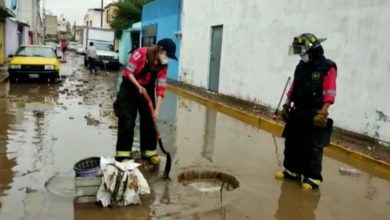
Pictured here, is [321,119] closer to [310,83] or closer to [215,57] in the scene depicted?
[310,83]

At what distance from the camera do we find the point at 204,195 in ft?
17.5

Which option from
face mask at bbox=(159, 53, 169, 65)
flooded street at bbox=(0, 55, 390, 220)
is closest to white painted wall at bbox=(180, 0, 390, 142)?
flooded street at bbox=(0, 55, 390, 220)

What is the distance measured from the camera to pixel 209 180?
6.29 meters

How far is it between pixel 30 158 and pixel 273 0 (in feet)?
27.5

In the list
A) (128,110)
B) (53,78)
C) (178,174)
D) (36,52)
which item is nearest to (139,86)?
(128,110)

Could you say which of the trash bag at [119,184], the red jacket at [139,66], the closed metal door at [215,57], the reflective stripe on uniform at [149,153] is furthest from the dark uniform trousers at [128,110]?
the closed metal door at [215,57]

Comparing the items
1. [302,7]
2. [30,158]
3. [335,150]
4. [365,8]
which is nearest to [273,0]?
[302,7]

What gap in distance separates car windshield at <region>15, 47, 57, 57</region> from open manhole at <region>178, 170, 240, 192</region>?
1450 cm

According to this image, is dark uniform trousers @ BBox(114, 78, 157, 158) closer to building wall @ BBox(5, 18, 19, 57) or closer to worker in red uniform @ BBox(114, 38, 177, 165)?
worker in red uniform @ BBox(114, 38, 177, 165)

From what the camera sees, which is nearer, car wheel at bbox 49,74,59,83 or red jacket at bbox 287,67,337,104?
red jacket at bbox 287,67,337,104

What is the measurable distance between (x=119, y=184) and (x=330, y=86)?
9.07 ft

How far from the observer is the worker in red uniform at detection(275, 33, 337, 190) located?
5652 millimetres

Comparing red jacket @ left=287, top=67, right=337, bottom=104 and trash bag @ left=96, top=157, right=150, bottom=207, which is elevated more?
red jacket @ left=287, top=67, right=337, bottom=104

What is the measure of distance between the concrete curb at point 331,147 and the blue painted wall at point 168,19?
5.61 meters
